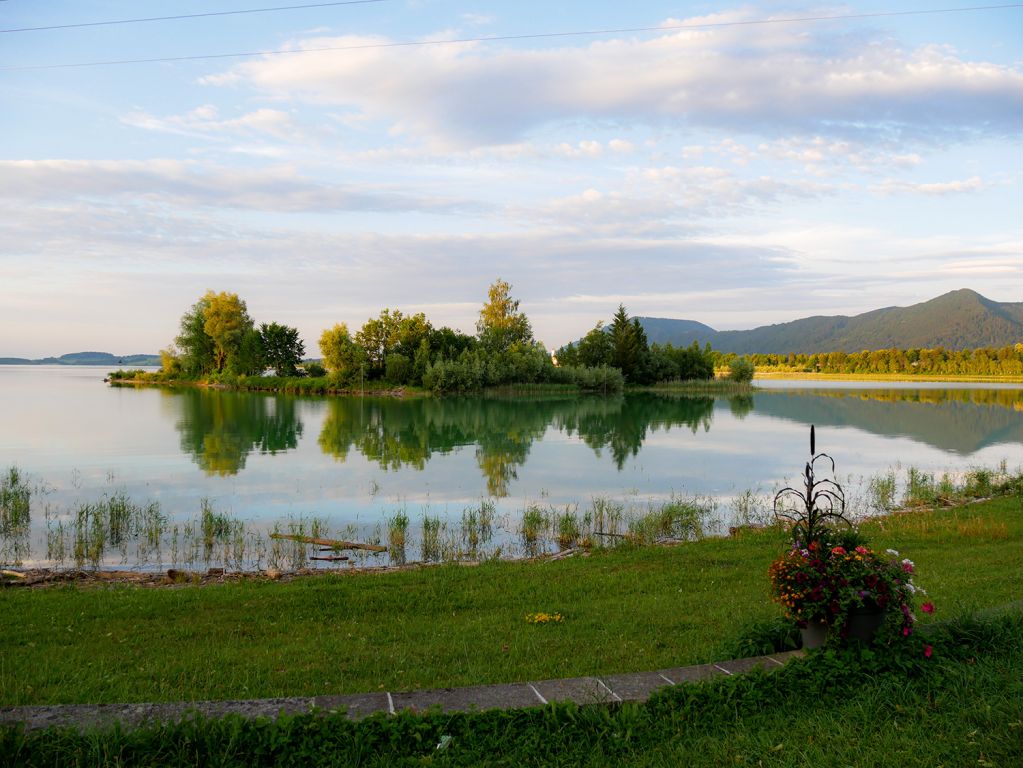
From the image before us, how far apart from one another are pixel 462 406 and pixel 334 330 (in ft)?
91.9

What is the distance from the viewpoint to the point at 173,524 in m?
14.1

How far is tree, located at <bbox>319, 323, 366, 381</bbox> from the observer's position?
7550cm

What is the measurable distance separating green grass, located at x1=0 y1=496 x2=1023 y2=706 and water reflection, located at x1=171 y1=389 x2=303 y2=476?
45.7 ft

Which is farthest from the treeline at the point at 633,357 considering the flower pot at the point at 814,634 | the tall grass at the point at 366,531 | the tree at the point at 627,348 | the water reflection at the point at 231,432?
the flower pot at the point at 814,634

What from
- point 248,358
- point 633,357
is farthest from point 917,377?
point 248,358

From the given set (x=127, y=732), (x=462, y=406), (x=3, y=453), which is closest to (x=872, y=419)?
(x=462, y=406)

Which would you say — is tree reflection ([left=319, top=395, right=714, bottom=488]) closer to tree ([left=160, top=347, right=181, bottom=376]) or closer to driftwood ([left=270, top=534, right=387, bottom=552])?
driftwood ([left=270, top=534, right=387, bottom=552])

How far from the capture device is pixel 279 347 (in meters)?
88.5

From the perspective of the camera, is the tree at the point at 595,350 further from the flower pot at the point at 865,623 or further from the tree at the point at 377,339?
the flower pot at the point at 865,623

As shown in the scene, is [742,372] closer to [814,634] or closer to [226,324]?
[226,324]

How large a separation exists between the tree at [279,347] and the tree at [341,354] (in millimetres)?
13888

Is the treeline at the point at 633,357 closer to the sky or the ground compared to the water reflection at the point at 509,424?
closer to the sky

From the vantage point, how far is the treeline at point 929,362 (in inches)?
4815

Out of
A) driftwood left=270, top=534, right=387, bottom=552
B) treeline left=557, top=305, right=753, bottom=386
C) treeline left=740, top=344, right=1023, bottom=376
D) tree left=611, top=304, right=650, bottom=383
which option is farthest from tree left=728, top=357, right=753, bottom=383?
driftwood left=270, top=534, right=387, bottom=552
